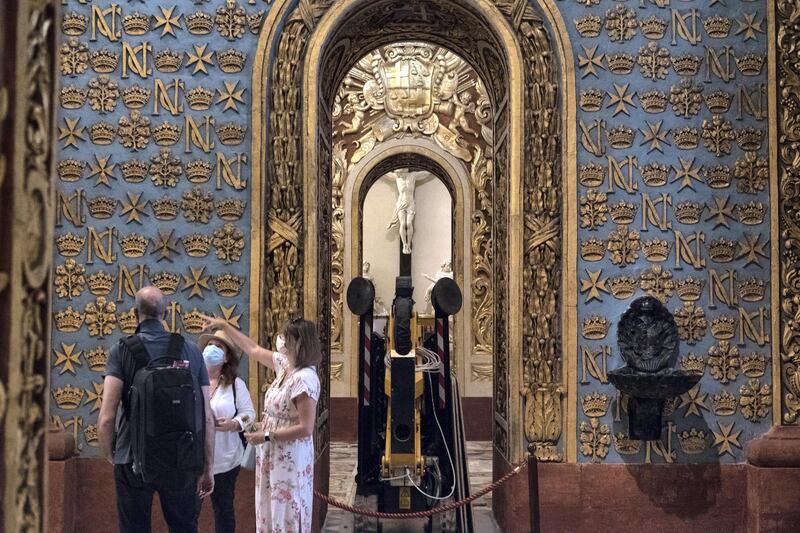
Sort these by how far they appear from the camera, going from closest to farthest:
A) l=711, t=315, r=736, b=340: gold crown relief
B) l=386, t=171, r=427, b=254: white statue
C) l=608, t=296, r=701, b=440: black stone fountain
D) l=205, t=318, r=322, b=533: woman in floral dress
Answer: l=205, t=318, r=322, b=533: woman in floral dress, l=608, t=296, r=701, b=440: black stone fountain, l=711, t=315, r=736, b=340: gold crown relief, l=386, t=171, r=427, b=254: white statue

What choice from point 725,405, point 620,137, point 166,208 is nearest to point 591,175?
point 620,137

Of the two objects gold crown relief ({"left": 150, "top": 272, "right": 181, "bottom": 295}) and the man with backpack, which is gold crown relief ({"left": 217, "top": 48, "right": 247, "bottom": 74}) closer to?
gold crown relief ({"left": 150, "top": 272, "right": 181, "bottom": 295})

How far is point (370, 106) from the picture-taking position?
14.6 m

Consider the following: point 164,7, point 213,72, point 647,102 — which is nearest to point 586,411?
point 647,102

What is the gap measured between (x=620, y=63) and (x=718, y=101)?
85cm

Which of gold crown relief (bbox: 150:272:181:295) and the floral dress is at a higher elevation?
gold crown relief (bbox: 150:272:181:295)

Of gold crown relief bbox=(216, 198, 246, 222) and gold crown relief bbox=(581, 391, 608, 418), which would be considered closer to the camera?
gold crown relief bbox=(581, 391, 608, 418)

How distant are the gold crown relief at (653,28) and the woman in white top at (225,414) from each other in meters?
4.23

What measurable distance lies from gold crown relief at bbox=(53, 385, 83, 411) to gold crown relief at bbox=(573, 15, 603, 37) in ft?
16.3

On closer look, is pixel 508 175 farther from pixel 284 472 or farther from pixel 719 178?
pixel 284 472

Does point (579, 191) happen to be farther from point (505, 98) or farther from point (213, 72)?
point (213, 72)

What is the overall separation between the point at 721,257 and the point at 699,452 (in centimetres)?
157

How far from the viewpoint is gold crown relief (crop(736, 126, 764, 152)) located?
7289mm

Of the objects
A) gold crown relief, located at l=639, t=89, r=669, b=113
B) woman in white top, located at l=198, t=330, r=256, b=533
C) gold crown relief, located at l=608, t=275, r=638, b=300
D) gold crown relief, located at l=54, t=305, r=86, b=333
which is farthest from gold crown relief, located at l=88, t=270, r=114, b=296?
gold crown relief, located at l=639, t=89, r=669, b=113
